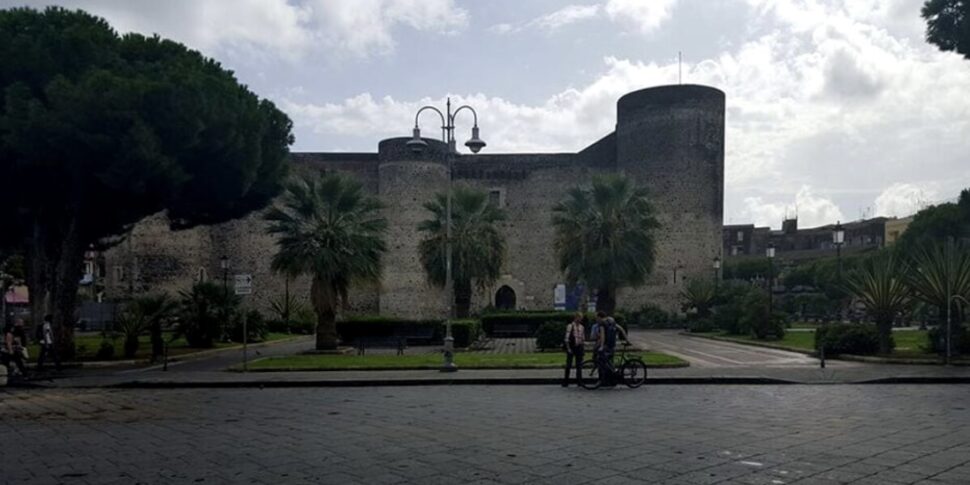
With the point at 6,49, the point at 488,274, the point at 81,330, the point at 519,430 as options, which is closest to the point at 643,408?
the point at 519,430

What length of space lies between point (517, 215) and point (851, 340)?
34.0 meters

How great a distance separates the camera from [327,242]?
24562 millimetres

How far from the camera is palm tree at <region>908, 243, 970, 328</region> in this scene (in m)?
19.4

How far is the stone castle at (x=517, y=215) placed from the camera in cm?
4972

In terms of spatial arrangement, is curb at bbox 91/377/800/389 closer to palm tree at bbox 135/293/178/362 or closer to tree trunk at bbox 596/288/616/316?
palm tree at bbox 135/293/178/362

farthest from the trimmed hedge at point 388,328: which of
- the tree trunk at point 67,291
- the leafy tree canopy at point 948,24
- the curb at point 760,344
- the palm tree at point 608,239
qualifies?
the leafy tree canopy at point 948,24

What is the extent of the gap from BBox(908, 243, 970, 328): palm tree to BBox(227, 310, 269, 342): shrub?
23002 millimetres

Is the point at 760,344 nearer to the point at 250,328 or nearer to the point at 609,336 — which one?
the point at 609,336

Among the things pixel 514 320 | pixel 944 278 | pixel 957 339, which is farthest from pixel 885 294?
pixel 514 320

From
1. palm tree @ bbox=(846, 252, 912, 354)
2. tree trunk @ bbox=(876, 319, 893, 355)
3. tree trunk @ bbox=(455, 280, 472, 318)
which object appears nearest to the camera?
palm tree @ bbox=(846, 252, 912, 354)

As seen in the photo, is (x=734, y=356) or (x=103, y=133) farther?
(x=734, y=356)

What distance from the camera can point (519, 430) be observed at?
9547mm

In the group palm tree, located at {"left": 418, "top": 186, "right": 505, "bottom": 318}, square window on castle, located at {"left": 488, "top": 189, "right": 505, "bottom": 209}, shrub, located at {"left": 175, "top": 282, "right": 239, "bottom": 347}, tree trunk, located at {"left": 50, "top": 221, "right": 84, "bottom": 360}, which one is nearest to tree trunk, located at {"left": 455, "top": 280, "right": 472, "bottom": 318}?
palm tree, located at {"left": 418, "top": 186, "right": 505, "bottom": 318}

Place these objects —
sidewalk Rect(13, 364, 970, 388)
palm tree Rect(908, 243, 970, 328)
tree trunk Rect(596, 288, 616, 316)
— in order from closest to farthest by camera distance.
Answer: sidewalk Rect(13, 364, 970, 388)
palm tree Rect(908, 243, 970, 328)
tree trunk Rect(596, 288, 616, 316)
